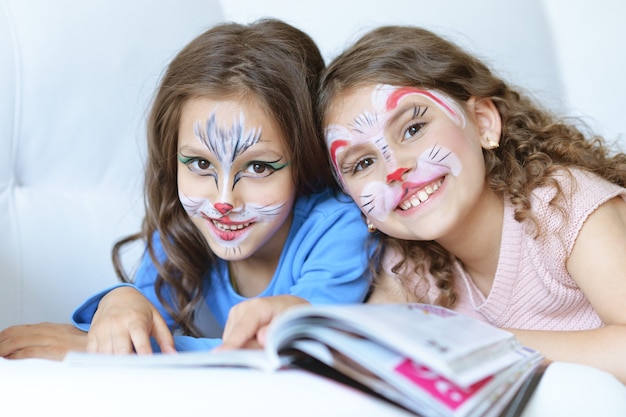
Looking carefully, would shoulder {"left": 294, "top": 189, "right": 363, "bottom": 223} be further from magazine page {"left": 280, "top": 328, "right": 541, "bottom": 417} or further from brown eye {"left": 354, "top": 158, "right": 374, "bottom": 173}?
magazine page {"left": 280, "top": 328, "right": 541, "bottom": 417}

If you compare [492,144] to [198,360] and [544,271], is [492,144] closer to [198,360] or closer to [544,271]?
Answer: [544,271]

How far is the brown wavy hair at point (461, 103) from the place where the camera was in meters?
1.24

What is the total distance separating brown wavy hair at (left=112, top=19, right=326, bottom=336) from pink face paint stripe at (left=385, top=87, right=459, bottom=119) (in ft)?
0.53

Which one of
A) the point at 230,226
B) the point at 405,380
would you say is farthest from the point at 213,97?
the point at 405,380

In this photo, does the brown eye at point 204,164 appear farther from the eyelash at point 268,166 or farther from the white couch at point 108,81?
the white couch at point 108,81

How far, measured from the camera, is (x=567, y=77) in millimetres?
1753

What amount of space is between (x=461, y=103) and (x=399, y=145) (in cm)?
15

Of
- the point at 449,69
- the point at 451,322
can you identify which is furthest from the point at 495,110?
the point at 451,322

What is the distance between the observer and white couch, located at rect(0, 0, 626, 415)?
1443mm

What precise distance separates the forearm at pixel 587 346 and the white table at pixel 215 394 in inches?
10.7

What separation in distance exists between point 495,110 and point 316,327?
712 mm

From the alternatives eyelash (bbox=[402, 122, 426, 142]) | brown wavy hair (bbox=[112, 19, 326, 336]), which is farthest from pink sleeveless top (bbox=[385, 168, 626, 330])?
brown wavy hair (bbox=[112, 19, 326, 336])

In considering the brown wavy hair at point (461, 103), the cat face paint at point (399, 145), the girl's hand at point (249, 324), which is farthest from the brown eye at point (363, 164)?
the girl's hand at point (249, 324)

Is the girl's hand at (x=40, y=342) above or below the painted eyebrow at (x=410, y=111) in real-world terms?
below
